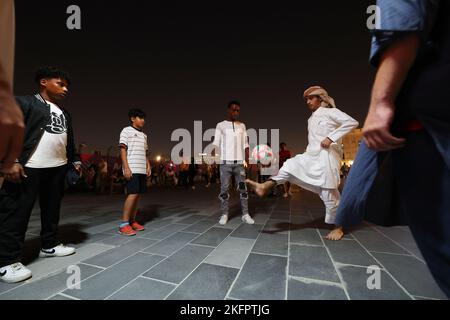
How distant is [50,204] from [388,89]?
3.12 m

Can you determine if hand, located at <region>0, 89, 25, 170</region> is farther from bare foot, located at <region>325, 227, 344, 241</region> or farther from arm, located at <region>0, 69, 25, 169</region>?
bare foot, located at <region>325, 227, 344, 241</region>

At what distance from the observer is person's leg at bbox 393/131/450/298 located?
2.60ft

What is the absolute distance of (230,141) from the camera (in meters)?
3.84

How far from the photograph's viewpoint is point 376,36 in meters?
0.79

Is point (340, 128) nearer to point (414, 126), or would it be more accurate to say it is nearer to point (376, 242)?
point (376, 242)

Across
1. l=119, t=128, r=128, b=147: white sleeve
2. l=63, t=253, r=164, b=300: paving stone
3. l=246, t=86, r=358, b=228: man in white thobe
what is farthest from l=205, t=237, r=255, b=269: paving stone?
l=119, t=128, r=128, b=147: white sleeve

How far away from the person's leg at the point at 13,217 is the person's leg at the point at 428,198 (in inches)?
109

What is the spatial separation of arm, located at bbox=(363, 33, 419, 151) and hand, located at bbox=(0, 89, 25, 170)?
1307mm

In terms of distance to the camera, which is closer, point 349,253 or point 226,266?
point 226,266

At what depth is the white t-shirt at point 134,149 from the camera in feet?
10.5

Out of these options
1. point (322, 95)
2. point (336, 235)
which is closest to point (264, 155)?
point (322, 95)

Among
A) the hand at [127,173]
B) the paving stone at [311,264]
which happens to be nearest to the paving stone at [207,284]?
the paving stone at [311,264]
